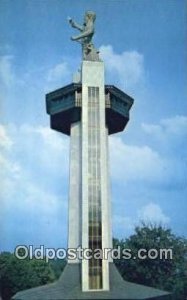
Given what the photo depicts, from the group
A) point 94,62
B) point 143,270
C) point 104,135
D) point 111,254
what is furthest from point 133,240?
point 94,62

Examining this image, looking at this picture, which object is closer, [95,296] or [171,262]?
[95,296]

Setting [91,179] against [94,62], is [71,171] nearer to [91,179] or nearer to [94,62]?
[91,179]

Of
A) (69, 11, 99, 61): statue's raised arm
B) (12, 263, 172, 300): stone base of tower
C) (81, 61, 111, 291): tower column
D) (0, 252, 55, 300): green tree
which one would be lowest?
(12, 263, 172, 300): stone base of tower

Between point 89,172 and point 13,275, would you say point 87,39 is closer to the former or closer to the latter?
point 89,172

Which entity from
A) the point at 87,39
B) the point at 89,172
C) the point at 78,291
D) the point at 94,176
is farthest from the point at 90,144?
the point at 78,291

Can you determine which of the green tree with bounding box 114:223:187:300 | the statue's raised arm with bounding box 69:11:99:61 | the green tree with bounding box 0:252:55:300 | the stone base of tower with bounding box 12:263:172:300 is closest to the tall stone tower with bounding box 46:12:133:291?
the statue's raised arm with bounding box 69:11:99:61

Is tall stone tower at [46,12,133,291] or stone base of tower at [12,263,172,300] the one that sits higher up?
tall stone tower at [46,12,133,291]

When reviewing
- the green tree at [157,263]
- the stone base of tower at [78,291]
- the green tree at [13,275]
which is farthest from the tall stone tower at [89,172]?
the green tree at [157,263]

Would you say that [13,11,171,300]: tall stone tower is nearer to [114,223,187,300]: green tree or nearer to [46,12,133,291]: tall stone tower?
[46,12,133,291]: tall stone tower
